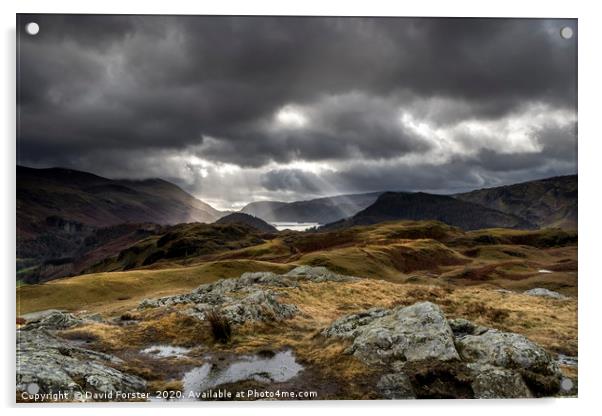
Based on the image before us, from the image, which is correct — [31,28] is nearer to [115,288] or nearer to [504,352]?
[115,288]

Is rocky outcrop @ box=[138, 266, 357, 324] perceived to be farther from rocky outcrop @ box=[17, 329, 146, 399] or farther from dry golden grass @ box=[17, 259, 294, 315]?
rocky outcrop @ box=[17, 329, 146, 399]

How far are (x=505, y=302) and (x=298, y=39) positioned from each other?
1299 cm

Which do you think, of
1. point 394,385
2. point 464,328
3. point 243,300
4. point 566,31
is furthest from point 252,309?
point 566,31

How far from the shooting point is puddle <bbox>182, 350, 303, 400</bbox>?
32.5 feet

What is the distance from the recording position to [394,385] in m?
9.50

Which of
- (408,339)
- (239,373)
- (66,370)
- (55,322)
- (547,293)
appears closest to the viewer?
(66,370)

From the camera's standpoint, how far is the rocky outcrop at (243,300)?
12.6 m

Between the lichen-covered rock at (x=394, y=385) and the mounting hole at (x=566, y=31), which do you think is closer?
the lichen-covered rock at (x=394, y=385)

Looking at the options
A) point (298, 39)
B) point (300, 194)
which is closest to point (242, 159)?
point (300, 194)

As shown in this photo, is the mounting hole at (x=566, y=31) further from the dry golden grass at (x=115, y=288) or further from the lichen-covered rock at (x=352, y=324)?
the dry golden grass at (x=115, y=288)

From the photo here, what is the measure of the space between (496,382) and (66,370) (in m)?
11.0

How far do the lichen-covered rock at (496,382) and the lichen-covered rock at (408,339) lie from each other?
78cm

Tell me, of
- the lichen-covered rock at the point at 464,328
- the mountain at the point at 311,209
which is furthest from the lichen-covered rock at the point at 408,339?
the mountain at the point at 311,209

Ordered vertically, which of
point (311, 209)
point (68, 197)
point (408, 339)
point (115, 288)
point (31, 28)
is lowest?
point (115, 288)
